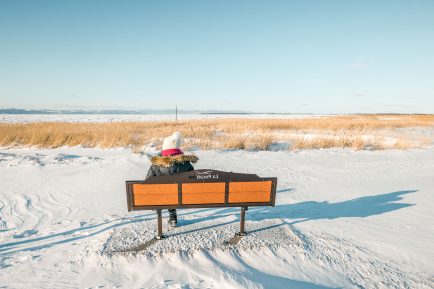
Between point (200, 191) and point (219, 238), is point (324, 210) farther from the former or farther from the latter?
point (200, 191)

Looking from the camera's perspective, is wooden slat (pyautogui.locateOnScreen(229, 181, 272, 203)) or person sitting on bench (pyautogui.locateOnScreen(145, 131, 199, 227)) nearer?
wooden slat (pyautogui.locateOnScreen(229, 181, 272, 203))

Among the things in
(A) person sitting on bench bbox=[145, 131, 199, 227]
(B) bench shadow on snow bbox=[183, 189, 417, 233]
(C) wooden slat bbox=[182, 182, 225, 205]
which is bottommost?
(B) bench shadow on snow bbox=[183, 189, 417, 233]

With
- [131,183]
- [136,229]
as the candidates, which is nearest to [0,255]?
[136,229]

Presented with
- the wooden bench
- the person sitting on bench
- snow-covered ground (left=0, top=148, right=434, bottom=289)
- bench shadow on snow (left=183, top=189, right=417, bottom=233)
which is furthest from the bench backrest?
bench shadow on snow (left=183, top=189, right=417, bottom=233)

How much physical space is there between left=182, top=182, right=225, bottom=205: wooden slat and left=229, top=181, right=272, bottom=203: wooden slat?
0.44 ft

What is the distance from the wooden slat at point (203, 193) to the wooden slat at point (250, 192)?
0.44 ft

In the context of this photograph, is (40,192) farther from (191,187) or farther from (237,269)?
(237,269)

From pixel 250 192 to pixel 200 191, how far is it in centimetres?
61

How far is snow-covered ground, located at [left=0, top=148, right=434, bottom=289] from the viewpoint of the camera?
3188mm

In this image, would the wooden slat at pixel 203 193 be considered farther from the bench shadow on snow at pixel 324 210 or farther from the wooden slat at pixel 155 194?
the bench shadow on snow at pixel 324 210

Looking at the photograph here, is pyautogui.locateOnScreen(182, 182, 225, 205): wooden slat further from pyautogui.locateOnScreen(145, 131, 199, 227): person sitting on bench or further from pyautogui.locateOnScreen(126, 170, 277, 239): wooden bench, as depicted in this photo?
pyautogui.locateOnScreen(145, 131, 199, 227): person sitting on bench

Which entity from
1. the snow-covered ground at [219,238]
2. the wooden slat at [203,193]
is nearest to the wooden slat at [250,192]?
the wooden slat at [203,193]

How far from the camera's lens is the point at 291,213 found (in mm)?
5387

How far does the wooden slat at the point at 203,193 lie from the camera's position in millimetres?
3617
